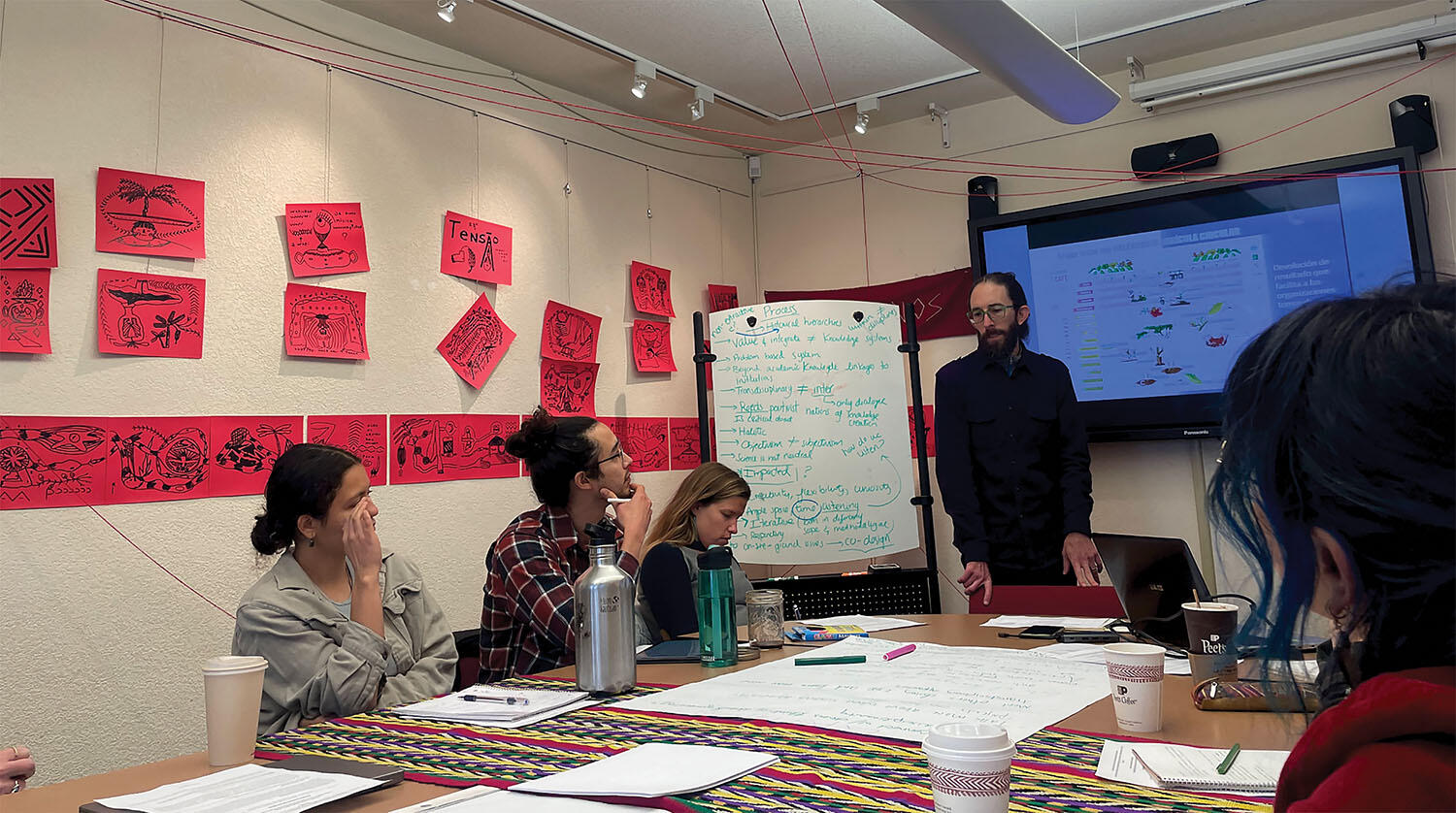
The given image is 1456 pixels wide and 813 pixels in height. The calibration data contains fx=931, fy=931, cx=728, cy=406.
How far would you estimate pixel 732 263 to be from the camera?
423cm

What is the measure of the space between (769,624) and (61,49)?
2.08 metres

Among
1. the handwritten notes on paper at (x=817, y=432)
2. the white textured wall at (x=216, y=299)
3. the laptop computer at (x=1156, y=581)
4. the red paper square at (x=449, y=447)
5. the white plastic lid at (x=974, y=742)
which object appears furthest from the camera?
the handwritten notes on paper at (x=817, y=432)

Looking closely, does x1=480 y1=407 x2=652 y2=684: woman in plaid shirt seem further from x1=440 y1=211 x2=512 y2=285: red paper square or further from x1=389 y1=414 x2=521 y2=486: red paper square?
x1=440 y1=211 x2=512 y2=285: red paper square

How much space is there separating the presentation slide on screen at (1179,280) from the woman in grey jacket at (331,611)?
98.6 inches

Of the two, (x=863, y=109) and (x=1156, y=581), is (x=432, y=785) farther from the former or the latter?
(x=863, y=109)

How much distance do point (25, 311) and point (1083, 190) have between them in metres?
3.35

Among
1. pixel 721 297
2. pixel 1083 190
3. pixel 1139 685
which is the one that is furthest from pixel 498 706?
pixel 1083 190

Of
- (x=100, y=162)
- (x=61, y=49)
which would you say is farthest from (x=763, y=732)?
(x=61, y=49)

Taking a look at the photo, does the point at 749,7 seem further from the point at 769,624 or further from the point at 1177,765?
the point at 1177,765

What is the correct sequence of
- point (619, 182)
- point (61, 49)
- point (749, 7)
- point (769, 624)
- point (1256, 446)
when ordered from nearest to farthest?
point (1256, 446) < point (769, 624) < point (61, 49) < point (749, 7) < point (619, 182)

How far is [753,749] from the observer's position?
1043mm

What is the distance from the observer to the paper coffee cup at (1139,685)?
106 centimetres

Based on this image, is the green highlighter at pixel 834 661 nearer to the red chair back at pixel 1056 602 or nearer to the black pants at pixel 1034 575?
the red chair back at pixel 1056 602

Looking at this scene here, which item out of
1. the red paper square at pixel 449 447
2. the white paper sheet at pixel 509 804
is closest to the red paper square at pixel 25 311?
the red paper square at pixel 449 447
